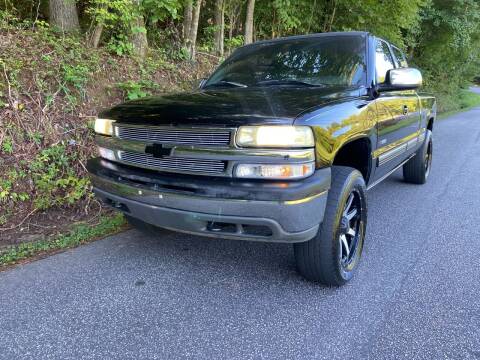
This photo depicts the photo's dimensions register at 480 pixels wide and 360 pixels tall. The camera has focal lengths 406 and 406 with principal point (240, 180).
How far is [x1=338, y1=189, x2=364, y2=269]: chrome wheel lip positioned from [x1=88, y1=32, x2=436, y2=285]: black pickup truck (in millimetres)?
11

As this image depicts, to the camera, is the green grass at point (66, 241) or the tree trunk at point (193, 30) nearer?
the green grass at point (66, 241)

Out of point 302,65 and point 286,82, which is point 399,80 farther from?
point 286,82

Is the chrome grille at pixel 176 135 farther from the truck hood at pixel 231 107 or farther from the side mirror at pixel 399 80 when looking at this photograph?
the side mirror at pixel 399 80

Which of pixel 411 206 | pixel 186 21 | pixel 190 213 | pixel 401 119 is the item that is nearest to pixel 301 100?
pixel 190 213

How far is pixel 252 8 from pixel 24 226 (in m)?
6.61

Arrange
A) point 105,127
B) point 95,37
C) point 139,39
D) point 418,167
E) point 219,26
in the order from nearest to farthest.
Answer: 1. point 105,127
2. point 418,167
3. point 95,37
4. point 139,39
5. point 219,26

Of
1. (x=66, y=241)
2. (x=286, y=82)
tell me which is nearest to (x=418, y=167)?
(x=286, y=82)

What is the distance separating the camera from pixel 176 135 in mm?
2602

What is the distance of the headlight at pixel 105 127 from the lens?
121 inches

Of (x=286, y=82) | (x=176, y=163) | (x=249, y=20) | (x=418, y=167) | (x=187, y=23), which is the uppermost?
(x=249, y=20)

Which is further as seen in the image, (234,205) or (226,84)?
(226,84)

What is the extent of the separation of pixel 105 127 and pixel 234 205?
1400 mm

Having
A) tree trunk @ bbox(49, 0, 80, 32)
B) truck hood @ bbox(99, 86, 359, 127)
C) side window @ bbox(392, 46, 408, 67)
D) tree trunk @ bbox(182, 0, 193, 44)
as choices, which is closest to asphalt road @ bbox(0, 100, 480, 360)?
truck hood @ bbox(99, 86, 359, 127)

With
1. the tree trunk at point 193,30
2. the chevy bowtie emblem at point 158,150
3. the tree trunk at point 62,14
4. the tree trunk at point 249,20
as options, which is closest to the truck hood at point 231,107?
the chevy bowtie emblem at point 158,150
